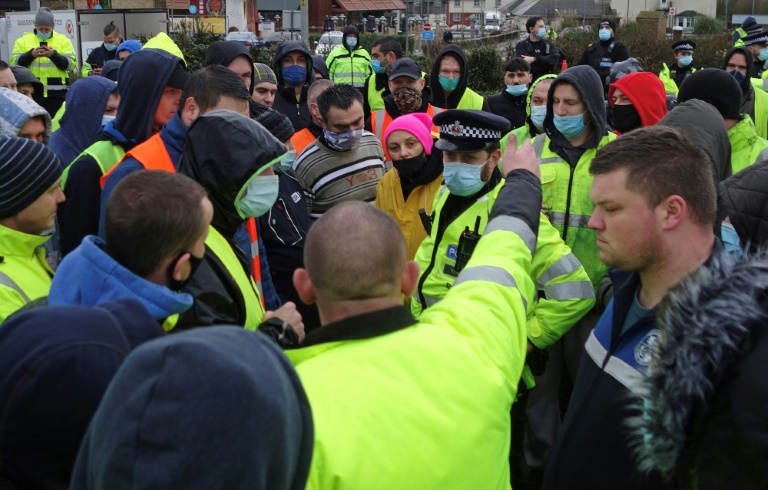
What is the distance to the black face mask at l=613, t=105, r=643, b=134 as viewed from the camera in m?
5.18

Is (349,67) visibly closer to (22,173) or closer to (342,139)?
(342,139)

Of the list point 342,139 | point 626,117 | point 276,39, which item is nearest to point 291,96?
point 342,139

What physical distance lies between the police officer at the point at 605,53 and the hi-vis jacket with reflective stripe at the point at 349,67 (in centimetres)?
378

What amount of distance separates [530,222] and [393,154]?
236 cm

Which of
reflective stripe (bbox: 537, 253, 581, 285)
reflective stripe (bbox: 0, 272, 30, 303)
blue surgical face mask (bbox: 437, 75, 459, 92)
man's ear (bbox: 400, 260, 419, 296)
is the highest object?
blue surgical face mask (bbox: 437, 75, 459, 92)

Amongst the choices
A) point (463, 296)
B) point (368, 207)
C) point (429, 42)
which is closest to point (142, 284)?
point (368, 207)

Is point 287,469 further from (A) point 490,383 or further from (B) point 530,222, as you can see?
(B) point 530,222

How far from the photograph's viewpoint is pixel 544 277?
3.70 meters

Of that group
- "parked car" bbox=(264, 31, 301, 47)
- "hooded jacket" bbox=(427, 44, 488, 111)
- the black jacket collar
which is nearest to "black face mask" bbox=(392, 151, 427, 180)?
the black jacket collar

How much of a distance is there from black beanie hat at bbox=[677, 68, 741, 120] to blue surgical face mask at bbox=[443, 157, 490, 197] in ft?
6.59

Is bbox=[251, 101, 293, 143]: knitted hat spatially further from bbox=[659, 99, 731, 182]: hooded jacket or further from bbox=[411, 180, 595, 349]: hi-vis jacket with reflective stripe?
bbox=[659, 99, 731, 182]: hooded jacket

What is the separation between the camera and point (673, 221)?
2416mm

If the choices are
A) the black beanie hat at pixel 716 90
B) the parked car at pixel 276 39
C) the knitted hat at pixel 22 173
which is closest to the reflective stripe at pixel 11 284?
the knitted hat at pixel 22 173

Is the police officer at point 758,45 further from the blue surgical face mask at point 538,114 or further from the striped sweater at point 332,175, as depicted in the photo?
the striped sweater at point 332,175
